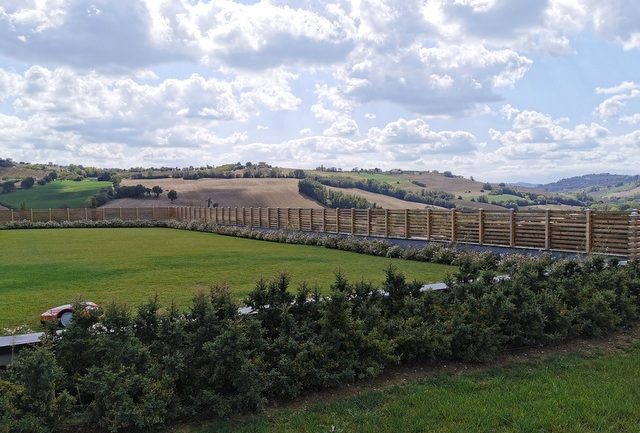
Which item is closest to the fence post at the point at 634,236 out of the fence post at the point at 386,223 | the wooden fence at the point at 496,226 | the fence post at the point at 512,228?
the wooden fence at the point at 496,226

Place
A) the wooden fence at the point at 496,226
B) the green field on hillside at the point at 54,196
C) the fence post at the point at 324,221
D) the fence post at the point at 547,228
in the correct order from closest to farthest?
the wooden fence at the point at 496,226 < the fence post at the point at 547,228 < the fence post at the point at 324,221 < the green field on hillside at the point at 54,196

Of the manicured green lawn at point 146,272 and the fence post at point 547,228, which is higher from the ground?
the fence post at point 547,228

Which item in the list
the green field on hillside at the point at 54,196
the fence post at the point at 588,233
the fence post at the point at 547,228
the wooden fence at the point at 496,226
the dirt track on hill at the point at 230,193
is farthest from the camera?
the green field on hillside at the point at 54,196

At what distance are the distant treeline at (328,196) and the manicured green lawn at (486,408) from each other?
243ft

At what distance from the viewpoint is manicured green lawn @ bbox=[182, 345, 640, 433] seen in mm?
4418

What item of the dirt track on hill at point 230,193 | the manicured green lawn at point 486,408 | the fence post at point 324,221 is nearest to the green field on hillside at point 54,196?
the dirt track on hill at point 230,193

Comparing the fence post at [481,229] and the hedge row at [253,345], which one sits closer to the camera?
the hedge row at [253,345]

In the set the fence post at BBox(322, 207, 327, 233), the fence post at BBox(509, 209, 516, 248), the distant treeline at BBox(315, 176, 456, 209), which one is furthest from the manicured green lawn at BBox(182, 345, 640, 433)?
the distant treeline at BBox(315, 176, 456, 209)

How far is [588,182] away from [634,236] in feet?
395

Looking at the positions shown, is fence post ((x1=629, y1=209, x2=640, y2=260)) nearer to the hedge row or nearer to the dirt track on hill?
the hedge row

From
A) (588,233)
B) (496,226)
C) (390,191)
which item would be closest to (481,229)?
(496,226)

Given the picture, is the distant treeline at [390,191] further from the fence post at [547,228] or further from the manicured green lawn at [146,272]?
the manicured green lawn at [146,272]

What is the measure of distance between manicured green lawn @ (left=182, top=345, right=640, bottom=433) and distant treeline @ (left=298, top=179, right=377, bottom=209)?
73991mm

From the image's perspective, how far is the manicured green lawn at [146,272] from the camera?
10586 mm
